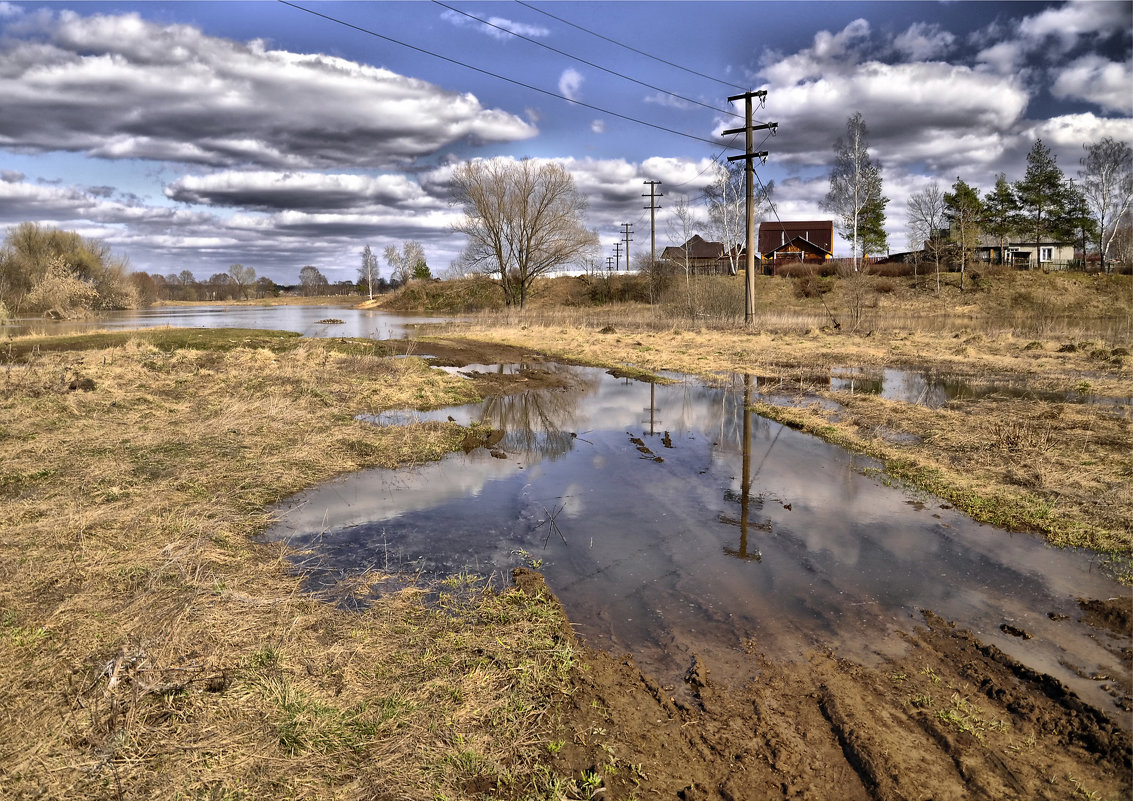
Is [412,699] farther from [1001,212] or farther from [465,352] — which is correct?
[1001,212]

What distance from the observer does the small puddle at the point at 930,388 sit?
13.1 metres

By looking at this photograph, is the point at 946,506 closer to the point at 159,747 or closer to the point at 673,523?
the point at 673,523

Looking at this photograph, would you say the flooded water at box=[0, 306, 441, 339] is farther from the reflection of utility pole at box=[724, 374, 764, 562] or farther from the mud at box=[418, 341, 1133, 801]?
the mud at box=[418, 341, 1133, 801]

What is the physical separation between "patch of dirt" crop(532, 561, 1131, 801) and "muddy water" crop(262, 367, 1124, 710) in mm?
260

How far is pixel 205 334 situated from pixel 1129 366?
32678mm

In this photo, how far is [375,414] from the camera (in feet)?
41.5

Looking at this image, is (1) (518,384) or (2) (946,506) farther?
(1) (518,384)

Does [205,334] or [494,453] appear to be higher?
[205,334]

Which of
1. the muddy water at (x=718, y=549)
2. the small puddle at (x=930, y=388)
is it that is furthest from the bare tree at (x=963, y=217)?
the muddy water at (x=718, y=549)

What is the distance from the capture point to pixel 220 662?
391cm

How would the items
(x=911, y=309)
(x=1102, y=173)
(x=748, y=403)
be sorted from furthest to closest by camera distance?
1. (x=1102, y=173)
2. (x=911, y=309)
3. (x=748, y=403)

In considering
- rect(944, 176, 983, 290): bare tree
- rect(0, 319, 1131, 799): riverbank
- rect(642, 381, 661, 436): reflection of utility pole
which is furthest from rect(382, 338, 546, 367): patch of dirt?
rect(944, 176, 983, 290): bare tree

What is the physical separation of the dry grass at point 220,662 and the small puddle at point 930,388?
1175cm

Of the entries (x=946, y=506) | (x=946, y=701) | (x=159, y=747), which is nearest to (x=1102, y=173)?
(x=946, y=506)
